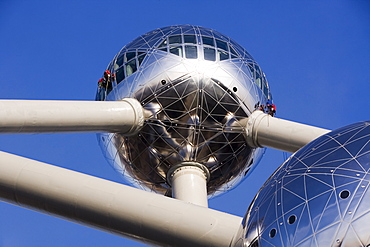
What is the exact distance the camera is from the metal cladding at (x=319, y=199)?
23.1 ft

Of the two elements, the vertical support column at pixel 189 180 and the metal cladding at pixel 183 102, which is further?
the metal cladding at pixel 183 102

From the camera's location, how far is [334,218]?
7090 millimetres

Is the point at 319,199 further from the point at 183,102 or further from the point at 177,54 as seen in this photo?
the point at 177,54

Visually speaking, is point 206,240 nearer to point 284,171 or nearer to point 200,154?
point 284,171

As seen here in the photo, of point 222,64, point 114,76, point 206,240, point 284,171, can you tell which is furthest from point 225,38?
point 284,171

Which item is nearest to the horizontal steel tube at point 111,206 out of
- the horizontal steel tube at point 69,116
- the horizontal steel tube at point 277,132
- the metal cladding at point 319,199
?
the horizontal steel tube at point 69,116

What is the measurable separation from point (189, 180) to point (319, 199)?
7.58 metres

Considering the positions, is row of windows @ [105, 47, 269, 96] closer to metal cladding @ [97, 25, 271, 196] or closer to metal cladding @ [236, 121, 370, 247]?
metal cladding @ [97, 25, 271, 196]

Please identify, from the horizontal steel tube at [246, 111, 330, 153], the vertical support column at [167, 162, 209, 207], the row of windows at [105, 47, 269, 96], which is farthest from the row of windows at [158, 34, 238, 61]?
the vertical support column at [167, 162, 209, 207]

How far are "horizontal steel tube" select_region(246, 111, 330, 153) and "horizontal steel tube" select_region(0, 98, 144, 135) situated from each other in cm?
220

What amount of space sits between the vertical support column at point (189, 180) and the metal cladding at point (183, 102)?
0.12m

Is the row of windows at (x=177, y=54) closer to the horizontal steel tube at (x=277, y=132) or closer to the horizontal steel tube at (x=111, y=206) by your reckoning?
the horizontal steel tube at (x=277, y=132)

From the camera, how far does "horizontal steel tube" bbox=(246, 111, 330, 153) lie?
48.0 feet

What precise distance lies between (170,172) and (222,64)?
231 cm
